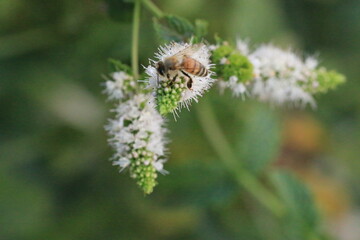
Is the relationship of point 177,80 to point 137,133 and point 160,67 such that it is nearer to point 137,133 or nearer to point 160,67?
point 160,67

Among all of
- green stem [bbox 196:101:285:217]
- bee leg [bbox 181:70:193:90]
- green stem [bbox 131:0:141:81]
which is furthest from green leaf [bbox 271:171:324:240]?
bee leg [bbox 181:70:193:90]

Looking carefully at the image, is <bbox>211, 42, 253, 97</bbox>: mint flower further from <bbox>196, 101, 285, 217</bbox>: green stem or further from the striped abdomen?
<bbox>196, 101, 285, 217</bbox>: green stem

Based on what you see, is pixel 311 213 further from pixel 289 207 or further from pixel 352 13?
pixel 352 13

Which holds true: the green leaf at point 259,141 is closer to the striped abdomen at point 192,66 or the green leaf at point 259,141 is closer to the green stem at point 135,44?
the green stem at point 135,44

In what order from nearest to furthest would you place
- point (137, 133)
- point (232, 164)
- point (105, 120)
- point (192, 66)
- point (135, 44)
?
1. point (192, 66)
2. point (137, 133)
3. point (135, 44)
4. point (232, 164)
5. point (105, 120)

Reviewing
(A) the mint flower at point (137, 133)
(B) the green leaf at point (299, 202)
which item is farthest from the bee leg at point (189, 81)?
(B) the green leaf at point (299, 202)

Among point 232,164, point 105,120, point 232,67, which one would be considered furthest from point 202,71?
point 105,120
